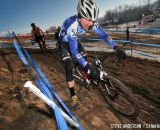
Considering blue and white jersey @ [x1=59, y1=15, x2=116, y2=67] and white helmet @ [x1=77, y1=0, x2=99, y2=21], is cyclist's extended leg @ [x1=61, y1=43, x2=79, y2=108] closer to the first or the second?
blue and white jersey @ [x1=59, y1=15, x2=116, y2=67]

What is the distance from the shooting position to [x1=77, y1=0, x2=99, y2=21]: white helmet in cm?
456

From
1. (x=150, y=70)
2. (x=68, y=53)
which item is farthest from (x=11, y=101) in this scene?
(x=150, y=70)

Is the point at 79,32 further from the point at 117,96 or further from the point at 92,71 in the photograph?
the point at 117,96

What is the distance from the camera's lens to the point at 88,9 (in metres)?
4.57

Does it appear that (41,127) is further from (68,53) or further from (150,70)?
(150,70)

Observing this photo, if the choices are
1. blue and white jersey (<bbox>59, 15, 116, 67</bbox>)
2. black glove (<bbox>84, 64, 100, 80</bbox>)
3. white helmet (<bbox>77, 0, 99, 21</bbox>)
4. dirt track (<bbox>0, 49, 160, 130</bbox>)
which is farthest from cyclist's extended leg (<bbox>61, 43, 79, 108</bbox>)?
white helmet (<bbox>77, 0, 99, 21</bbox>)

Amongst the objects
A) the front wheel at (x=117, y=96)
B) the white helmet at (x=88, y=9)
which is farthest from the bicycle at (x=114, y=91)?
the white helmet at (x=88, y=9)

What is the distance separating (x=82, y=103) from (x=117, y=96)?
3.77ft

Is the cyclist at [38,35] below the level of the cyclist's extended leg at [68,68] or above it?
above

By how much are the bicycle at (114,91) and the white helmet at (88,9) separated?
1.15 metres

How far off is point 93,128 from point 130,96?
3.95ft

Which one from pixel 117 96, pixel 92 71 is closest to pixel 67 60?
pixel 92 71

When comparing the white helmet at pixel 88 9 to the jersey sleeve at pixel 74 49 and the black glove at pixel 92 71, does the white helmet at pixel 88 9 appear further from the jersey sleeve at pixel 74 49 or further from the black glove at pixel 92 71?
the black glove at pixel 92 71

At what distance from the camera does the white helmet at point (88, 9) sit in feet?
15.0
